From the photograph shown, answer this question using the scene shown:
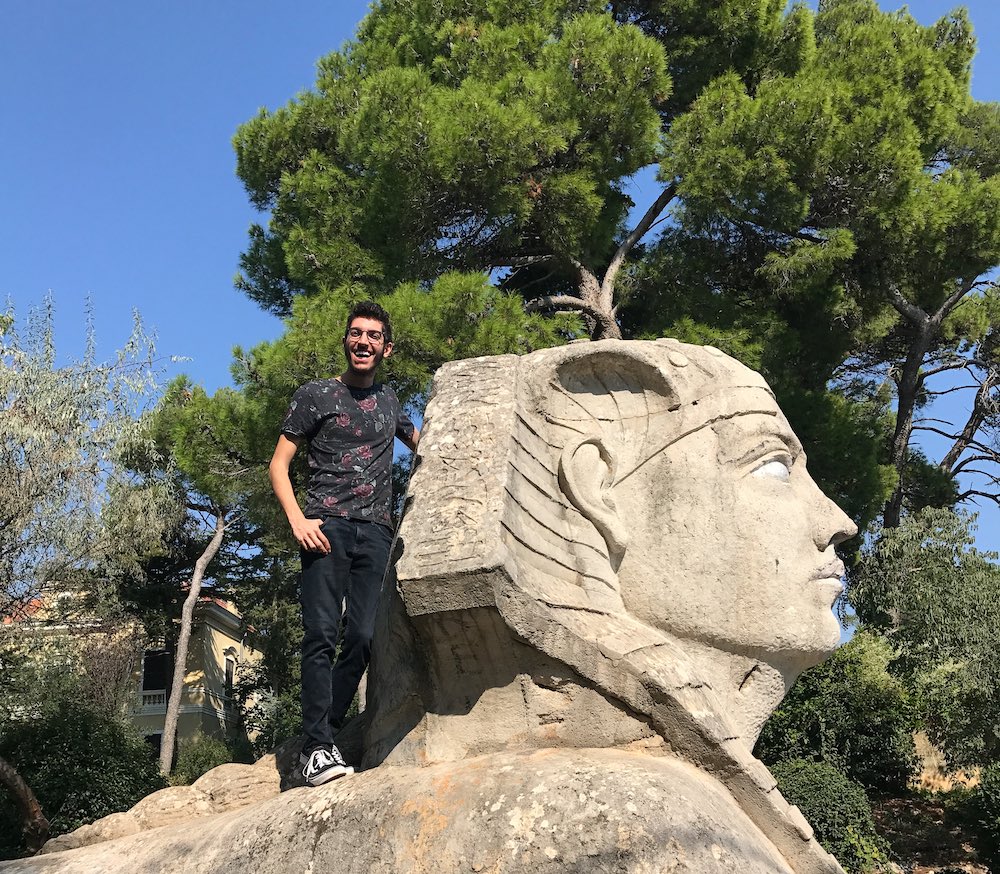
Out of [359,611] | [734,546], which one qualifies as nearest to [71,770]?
[359,611]

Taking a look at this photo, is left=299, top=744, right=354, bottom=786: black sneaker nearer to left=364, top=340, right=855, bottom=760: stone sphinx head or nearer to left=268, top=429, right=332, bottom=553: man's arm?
left=364, top=340, right=855, bottom=760: stone sphinx head

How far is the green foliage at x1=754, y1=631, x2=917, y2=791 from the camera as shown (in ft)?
33.4

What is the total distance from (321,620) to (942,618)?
33.5ft

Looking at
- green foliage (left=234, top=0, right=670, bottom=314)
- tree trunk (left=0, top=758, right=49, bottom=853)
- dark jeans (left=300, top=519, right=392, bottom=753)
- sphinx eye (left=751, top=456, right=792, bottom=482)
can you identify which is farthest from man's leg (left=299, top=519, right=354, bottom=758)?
green foliage (left=234, top=0, right=670, bottom=314)

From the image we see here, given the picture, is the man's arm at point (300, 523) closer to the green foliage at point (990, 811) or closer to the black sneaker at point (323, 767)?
the black sneaker at point (323, 767)

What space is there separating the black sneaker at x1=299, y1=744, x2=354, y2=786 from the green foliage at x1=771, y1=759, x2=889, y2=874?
6.52 metres

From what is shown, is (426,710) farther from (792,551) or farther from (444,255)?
(444,255)

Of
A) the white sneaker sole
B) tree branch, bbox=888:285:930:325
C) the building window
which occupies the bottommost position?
the white sneaker sole

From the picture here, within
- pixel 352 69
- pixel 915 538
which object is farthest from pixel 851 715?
pixel 352 69

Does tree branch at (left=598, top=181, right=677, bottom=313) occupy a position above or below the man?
above

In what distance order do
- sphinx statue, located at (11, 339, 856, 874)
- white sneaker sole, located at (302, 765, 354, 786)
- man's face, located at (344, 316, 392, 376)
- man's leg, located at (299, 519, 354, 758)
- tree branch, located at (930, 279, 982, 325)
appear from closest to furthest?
sphinx statue, located at (11, 339, 856, 874) < white sneaker sole, located at (302, 765, 354, 786) < man's leg, located at (299, 519, 354, 758) < man's face, located at (344, 316, 392, 376) < tree branch, located at (930, 279, 982, 325)

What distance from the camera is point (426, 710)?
2.91 meters

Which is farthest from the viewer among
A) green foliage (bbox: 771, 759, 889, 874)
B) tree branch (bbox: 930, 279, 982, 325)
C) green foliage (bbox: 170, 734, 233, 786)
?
green foliage (bbox: 170, 734, 233, 786)

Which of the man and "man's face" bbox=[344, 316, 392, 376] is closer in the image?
the man
